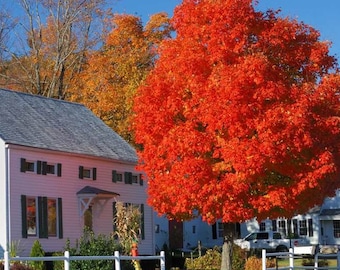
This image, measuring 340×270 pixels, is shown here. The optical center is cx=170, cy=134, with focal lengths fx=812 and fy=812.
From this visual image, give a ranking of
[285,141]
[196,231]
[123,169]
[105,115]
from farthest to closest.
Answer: [196,231], [105,115], [123,169], [285,141]

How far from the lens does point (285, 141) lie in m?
30.5

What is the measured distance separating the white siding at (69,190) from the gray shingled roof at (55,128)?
47cm

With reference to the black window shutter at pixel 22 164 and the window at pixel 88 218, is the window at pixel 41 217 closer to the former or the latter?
the black window shutter at pixel 22 164

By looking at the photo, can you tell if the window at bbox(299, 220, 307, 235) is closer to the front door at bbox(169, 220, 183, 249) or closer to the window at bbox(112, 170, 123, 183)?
the front door at bbox(169, 220, 183, 249)

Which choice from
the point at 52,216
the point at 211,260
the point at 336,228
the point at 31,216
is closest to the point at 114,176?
the point at 52,216

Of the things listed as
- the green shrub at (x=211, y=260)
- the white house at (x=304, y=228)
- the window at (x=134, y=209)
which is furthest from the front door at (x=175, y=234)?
the green shrub at (x=211, y=260)

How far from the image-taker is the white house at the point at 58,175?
119ft

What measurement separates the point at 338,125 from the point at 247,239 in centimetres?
2855

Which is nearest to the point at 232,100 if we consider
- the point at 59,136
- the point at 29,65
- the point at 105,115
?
the point at 59,136

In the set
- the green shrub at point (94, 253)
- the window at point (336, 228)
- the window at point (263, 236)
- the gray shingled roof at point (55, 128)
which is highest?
the gray shingled roof at point (55, 128)

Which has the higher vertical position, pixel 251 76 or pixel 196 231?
pixel 251 76

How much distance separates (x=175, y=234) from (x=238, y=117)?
28.2m

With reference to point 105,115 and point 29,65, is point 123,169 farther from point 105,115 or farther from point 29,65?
point 29,65

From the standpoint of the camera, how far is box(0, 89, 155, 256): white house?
3612cm
